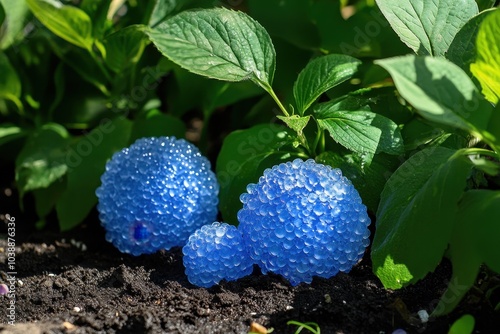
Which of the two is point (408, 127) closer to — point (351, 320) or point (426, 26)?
point (426, 26)

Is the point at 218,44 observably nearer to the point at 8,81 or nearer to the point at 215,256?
the point at 215,256

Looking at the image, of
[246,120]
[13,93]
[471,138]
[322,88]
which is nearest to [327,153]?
[322,88]

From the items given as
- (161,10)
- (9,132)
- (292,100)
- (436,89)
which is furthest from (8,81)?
(436,89)

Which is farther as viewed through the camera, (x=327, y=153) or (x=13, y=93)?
(x=13, y=93)

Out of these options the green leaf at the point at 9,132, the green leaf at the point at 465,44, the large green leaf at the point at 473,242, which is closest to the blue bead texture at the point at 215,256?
the large green leaf at the point at 473,242

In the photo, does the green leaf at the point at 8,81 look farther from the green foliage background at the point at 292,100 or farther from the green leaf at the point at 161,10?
the green leaf at the point at 161,10

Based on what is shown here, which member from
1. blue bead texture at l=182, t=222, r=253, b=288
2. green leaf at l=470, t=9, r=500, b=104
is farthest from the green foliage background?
blue bead texture at l=182, t=222, r=253, b=288
